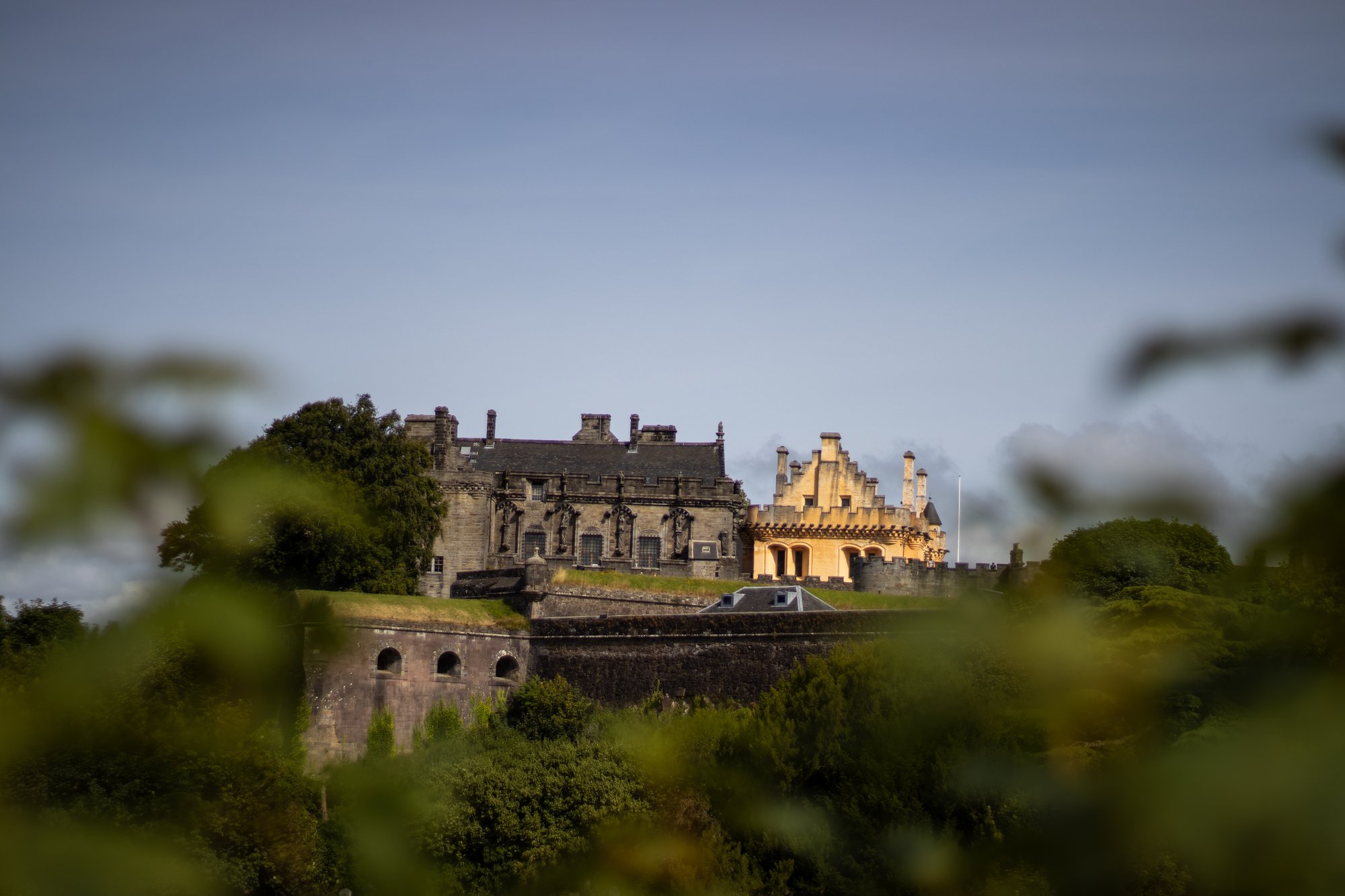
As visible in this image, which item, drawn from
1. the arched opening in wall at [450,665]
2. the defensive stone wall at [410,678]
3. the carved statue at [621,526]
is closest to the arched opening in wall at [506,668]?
the defensive stone wall at [410,678]

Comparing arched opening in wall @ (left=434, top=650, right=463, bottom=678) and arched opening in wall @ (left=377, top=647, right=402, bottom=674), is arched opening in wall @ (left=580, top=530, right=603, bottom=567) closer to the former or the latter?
arched opening in wall @ (left=434, top=650, right=463, bottom=678)

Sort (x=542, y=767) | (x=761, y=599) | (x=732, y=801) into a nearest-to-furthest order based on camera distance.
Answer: (x=732, y=801)
(x=542, y=767)
(x=761, y=599)

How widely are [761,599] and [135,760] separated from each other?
39230mm

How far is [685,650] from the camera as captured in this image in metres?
40.7

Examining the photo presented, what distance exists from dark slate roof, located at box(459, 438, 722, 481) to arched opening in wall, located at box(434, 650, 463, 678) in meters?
13.4

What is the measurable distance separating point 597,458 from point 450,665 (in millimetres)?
15863

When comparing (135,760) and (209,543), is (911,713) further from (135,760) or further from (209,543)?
(209,543)

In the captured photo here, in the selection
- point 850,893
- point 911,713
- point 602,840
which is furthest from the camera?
point 602,840

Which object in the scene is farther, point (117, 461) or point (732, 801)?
point (732, 801)

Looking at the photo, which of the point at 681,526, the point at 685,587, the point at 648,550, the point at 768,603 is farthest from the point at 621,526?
the point at 768,603

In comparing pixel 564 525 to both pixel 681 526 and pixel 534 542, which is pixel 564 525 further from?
pixel 681 526

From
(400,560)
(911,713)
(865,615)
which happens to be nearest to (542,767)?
(865,615)

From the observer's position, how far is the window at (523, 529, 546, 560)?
171 ft

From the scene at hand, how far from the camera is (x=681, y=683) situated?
133 ft
